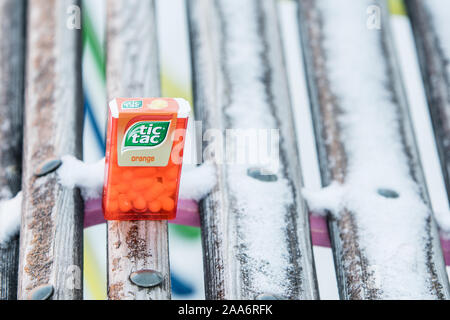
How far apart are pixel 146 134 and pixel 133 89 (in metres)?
0.54

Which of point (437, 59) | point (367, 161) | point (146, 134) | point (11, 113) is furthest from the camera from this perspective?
point (437, 59)

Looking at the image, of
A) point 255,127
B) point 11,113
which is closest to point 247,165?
point 255,127

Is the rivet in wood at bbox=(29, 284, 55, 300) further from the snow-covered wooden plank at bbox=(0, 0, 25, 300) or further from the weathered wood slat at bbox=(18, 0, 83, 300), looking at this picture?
the snow-covered wooden plank at bbox=(0, 0, 25, 300)

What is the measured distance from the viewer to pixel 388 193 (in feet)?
7.00

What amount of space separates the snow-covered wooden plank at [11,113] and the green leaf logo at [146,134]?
61 cm

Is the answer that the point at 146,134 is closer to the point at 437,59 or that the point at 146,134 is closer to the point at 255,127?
the point at 255,127

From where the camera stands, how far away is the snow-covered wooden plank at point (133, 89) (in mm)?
1862

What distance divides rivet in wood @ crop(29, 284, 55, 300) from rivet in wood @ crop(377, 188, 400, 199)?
1104 millimetres

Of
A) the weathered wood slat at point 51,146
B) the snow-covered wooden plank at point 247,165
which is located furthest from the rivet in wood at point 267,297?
the weathered wood slat at point 51,146

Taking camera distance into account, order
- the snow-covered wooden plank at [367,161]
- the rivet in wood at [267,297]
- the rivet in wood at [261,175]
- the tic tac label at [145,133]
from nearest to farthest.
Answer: the tic tac label at [145,133] → the rivet in wood at [267,297] → the snow-covered wooden plank at [367,161] → the rivet in wood at [261,175]

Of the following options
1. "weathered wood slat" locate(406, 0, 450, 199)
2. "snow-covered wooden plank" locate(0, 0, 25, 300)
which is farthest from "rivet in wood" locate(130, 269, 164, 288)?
"weathered wood slat" locate(406, 0, 450, 199)

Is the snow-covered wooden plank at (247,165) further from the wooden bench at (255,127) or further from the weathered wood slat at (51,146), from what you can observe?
the weathered wood slat at (51,146)

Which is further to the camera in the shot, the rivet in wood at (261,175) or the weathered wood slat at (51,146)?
the rivet in wood at (261,175)

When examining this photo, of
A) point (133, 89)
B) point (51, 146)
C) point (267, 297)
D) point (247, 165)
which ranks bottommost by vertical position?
point (267, 297)
